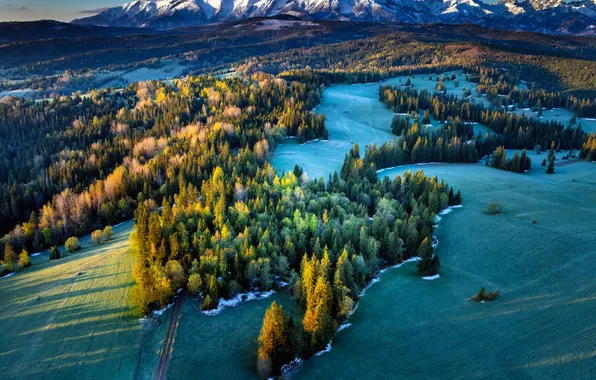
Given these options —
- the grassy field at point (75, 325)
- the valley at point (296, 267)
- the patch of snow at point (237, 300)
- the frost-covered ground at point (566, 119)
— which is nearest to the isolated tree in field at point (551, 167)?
the valley at point (296, 267)

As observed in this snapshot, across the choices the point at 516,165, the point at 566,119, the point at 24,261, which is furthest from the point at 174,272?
the point at 566,119

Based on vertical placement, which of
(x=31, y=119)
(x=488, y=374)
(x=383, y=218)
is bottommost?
(x=488, y=374)

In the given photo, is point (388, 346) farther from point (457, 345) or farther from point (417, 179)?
point (417, 179)

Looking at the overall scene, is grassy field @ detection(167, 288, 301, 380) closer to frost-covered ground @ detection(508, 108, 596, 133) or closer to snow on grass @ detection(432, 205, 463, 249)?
snow on grass @ detection(432, 205, 463, 249)

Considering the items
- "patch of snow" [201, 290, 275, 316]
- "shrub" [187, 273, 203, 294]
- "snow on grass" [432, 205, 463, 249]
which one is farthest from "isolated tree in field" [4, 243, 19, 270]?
"snow on grass" [432, 205, 463, 249]

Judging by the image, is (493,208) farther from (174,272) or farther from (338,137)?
(338,137)

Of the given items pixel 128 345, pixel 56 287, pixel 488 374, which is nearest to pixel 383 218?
pixel 488 374
